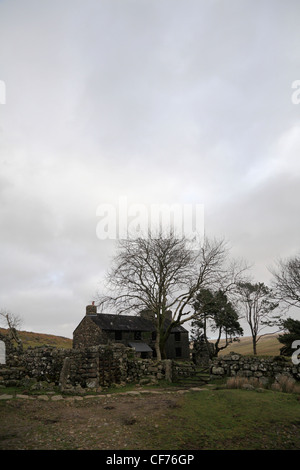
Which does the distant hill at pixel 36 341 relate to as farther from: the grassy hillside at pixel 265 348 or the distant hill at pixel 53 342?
the grassy hillside at pixel 265 348

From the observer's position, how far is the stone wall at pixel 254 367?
1463 centimetres

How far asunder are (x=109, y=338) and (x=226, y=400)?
34.4 m

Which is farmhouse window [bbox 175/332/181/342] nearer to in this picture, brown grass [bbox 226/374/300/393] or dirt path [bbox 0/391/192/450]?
brown grass [bbox 226/374/300/393]

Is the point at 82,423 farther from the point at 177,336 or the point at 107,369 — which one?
the point at 177,336

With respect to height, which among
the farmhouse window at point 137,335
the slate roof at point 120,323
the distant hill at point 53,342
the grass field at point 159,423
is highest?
the grass field at point 159,423

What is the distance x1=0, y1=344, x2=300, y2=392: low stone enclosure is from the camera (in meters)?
14.9

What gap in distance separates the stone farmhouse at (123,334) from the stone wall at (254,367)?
80.0ft

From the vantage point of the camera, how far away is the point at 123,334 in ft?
146

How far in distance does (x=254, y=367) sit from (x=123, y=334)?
1252 inches

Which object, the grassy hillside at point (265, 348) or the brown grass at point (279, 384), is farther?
the grassy hillside at point (265, 348)

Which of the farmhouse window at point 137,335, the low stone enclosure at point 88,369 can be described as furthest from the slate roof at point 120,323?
A: the low stone enclosure at point 88,369

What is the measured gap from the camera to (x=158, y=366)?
61.6 ft
